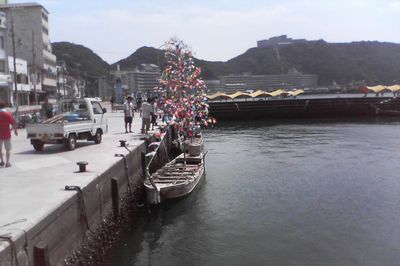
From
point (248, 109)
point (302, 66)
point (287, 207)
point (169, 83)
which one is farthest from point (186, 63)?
point (302, 66)

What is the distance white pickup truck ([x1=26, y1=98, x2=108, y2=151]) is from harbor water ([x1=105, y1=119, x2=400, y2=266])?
471 cm

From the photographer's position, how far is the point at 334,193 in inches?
722

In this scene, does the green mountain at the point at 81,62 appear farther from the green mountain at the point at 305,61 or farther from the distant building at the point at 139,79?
the distant building at the point at 139,79

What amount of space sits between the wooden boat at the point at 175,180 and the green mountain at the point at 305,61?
122282 mm

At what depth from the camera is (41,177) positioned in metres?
12.6

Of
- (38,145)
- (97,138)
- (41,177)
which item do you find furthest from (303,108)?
(41,177)

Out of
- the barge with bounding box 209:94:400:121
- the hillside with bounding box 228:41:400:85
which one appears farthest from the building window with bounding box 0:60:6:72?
the hillside with bounding box 228:41:400:85

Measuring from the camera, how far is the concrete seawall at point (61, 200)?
7742mm

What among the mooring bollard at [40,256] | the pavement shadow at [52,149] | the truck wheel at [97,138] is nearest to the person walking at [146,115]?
the truck wheel at [97,138]

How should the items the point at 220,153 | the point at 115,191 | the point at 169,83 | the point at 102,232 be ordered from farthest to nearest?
the point at 220,153 → the point at 169,83 → the point at 115,191 → the point at 102,232

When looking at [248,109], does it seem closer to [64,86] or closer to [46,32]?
[46,32]

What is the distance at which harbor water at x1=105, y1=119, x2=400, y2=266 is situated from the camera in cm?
1179

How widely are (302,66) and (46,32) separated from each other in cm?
9917

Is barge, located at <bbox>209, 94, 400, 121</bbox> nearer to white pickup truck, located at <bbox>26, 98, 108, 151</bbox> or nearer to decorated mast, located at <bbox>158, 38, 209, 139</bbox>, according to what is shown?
decorated mast, located at <bbox>158, 38, 209, 139</bbox>
